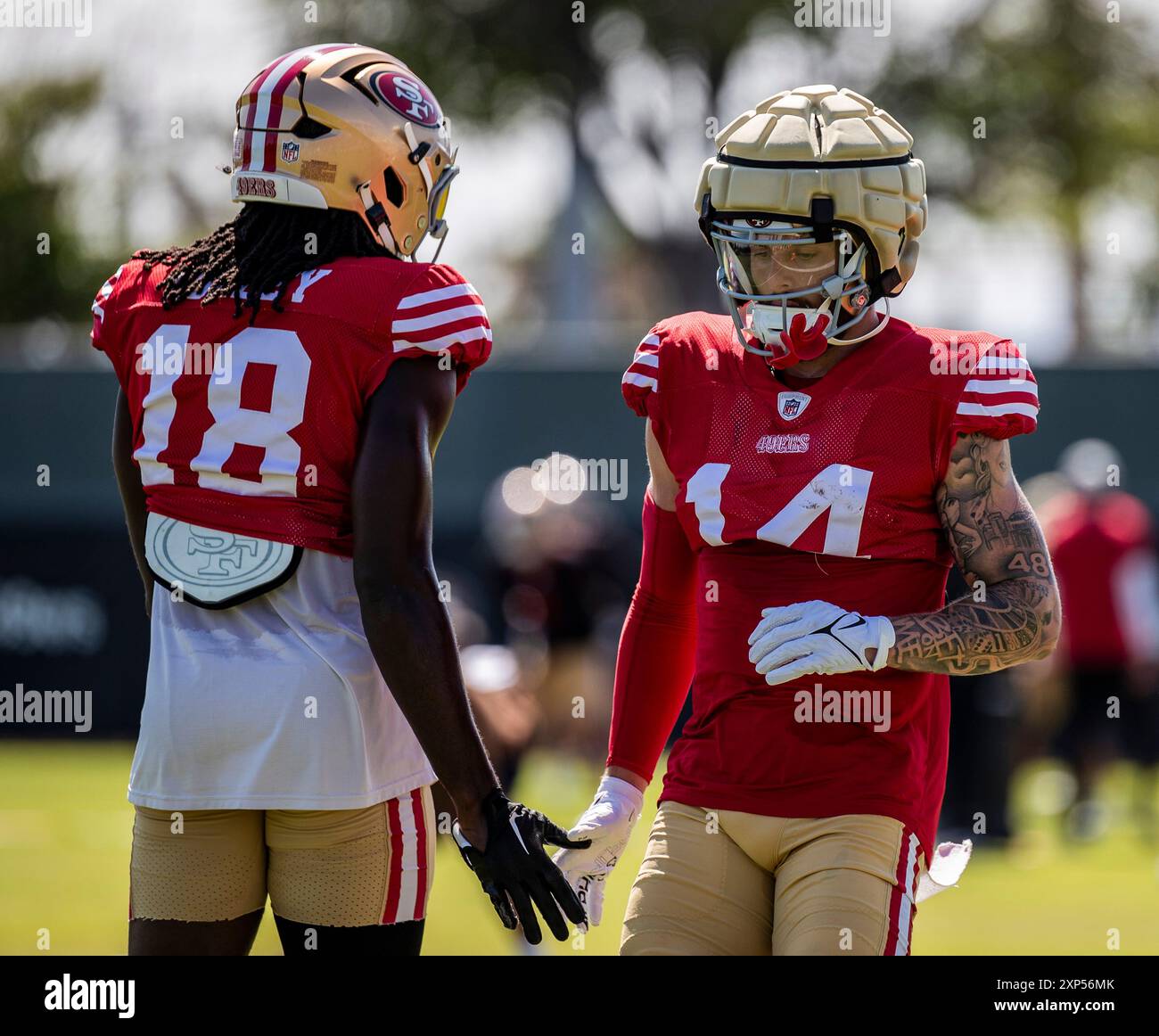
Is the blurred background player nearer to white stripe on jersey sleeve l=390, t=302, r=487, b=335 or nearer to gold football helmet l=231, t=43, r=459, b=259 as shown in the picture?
gold football helmet l=231, t=43, r=459, b=259

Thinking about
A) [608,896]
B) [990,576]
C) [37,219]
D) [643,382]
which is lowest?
[608,896]

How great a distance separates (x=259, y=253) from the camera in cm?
346

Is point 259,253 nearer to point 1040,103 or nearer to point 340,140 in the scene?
point 340,140

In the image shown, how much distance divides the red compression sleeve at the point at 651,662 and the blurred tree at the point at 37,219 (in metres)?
21.5

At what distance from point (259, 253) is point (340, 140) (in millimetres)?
268

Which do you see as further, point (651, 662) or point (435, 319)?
point (651, 662)

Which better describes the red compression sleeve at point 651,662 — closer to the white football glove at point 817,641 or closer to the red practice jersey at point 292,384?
the white football glove at point 817,641

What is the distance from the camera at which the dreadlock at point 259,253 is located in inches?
134

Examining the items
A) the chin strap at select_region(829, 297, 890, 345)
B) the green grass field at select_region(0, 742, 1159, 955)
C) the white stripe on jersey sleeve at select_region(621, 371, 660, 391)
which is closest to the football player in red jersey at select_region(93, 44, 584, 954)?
the white stripe on jersey sleeve at select_region(621, 371, 660, 391)

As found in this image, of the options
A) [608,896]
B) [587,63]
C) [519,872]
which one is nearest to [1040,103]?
[587,63]

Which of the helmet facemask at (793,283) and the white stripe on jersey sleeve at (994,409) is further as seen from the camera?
the helmet facemask at (793,283)

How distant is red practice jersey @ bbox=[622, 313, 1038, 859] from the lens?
11.0 feet

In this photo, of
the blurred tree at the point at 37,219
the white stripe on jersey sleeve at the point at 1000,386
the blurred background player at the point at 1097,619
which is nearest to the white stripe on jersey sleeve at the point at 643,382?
the white stripe on jersey sleeve at the point at 1000,386

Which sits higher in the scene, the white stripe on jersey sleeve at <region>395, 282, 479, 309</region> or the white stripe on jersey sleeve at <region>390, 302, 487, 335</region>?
the white stripe on jersey sleeve at <region>395, 282, 479, 309</region>
